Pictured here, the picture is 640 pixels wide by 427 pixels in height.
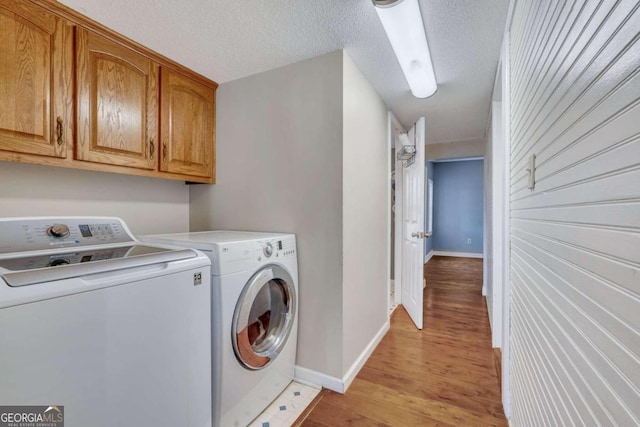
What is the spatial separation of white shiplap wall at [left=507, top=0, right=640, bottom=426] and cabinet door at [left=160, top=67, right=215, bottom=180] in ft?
6.42

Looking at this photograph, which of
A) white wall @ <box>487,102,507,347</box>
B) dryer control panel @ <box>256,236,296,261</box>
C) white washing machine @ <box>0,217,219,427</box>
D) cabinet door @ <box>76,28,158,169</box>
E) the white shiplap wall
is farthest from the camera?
white wall @ <box>487,102,507,347</box>

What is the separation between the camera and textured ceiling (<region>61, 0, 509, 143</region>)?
135 centimetres

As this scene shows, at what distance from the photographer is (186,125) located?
196 centimetres

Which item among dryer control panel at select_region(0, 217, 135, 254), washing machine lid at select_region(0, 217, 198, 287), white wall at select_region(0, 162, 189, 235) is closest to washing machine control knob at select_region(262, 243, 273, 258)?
washing machine lid at select_region(0, 217, 198, 287)

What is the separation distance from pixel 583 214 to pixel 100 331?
1.34m

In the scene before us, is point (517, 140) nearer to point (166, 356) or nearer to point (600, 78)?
point (600, 78)

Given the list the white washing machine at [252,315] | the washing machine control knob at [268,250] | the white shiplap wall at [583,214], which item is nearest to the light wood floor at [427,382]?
the white washing machine at [252,315]

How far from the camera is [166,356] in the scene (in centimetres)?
106

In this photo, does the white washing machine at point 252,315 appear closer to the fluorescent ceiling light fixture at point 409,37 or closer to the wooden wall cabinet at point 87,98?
the wooden wall cabinet at point 87,98

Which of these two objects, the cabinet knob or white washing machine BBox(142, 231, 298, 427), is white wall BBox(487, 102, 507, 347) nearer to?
white washing machine BBox(142, 231, 298, 427)

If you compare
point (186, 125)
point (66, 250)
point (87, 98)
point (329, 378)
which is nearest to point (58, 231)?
point (66, 250)

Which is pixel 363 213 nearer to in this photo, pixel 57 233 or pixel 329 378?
pixel 329 378

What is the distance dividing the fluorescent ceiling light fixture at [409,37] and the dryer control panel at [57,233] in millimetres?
1767

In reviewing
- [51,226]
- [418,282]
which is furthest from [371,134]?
[51,226]
